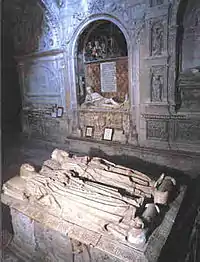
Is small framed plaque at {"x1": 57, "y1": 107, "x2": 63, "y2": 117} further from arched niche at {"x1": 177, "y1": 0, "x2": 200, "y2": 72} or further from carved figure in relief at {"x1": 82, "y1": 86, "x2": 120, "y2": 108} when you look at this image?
arched niche at {"x1": 177, "y1": 0, "x2": 200, "y2": 72}

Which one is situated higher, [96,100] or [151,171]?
[96,100]

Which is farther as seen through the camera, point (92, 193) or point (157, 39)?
point (157, 39)

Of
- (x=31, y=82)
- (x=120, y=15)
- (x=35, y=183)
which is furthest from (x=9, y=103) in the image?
(x=35, y=183)

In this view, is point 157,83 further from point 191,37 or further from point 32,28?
point 32,28

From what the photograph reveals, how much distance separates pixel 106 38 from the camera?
251 inches

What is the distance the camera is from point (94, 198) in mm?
2688

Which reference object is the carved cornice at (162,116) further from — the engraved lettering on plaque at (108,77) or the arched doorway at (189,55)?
the engraved lettering on plaque at (108,77)

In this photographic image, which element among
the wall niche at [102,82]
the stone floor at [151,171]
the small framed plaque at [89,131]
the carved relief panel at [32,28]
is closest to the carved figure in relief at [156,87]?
the wall niche at [102,82]

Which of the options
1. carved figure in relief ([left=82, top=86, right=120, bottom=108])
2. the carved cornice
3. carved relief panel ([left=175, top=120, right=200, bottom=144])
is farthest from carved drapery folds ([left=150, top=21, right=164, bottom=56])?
carved figure in relief ([left=82, top=86, right=120, bottom=108])

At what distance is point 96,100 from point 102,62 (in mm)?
1065

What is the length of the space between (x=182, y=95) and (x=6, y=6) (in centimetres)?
611

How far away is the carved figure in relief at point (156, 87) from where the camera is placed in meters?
5.03

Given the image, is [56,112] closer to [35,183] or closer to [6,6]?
[6,6]

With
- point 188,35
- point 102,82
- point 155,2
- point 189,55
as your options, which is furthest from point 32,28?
point 189,55
